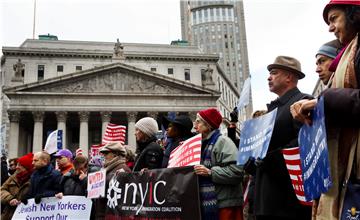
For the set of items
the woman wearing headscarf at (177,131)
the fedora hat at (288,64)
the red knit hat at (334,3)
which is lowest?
the woman wearing headscarf at (177,131)

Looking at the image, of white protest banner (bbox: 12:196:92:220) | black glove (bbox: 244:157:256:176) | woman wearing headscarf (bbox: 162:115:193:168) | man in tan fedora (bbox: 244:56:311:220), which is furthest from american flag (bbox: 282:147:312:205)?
white protest banner (bbox: 12:196:92:220)

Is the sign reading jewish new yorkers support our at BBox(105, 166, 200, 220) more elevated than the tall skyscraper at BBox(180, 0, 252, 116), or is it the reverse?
the tall skyscraper at BBox(180, 0, 252, 116)

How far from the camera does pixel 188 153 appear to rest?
456 centimetres

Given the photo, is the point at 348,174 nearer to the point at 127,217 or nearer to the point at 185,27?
Answer: the point at 127,217

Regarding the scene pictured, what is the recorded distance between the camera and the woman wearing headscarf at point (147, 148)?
17.6 feet

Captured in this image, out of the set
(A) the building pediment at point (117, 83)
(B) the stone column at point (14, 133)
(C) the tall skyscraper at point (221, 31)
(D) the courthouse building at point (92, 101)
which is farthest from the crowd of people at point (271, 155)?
(C) the tall skyscraper at point (221, 31)

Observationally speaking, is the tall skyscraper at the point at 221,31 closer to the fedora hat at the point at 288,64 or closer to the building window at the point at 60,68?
the building window at the point at 60,68

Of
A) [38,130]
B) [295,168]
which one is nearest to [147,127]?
[295,168]

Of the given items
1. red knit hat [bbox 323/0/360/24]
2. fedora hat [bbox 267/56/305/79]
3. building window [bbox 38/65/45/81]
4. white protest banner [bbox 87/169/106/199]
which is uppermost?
building window [bbox 38/65/45/81]

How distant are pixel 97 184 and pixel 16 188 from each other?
210 cm

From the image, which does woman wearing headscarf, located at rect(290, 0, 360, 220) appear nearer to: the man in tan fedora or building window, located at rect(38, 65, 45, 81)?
the man in tan fedora

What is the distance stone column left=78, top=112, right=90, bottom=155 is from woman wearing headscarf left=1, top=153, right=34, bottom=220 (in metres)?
32.2

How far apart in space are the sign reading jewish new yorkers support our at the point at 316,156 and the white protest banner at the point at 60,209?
174 inches

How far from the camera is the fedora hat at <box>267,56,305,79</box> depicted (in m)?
3.94
